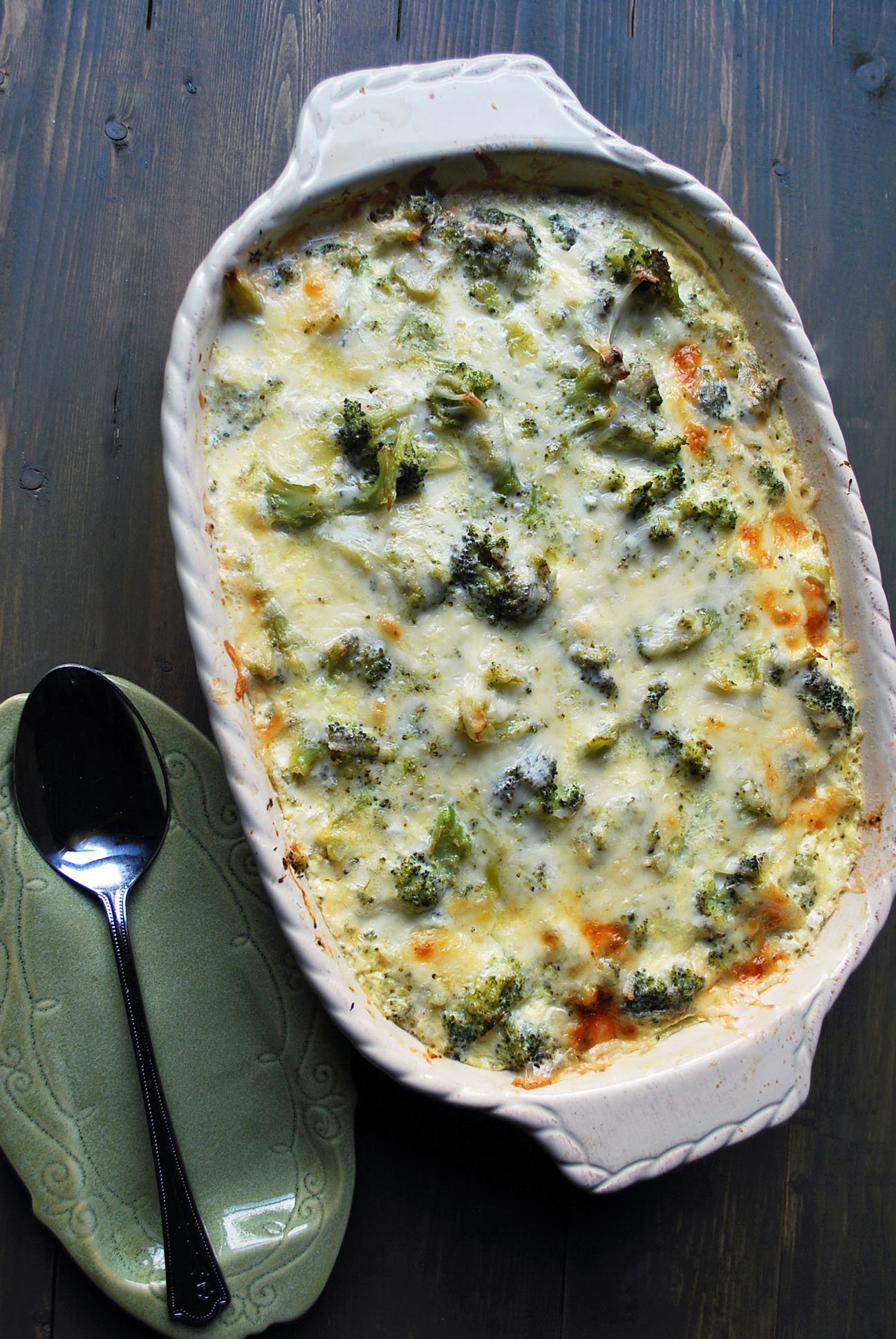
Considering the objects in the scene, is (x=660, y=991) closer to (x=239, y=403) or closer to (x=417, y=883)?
(x=417, y=883)

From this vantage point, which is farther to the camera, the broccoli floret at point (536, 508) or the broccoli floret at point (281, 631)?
the broccoli floret at point (536, 508)

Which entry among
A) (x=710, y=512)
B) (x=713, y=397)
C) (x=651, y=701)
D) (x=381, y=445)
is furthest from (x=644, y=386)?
(x=651, y=701)

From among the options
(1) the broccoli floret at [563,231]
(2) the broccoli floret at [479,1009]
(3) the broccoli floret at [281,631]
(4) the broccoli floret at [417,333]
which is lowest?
(2) the broccoli floret at [479,1009]

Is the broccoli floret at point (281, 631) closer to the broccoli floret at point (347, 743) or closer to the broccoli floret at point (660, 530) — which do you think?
the broccoli floret at point (347, 743)

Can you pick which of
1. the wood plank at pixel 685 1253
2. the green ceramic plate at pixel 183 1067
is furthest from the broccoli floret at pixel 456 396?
the wood plank at pixel 685 1253

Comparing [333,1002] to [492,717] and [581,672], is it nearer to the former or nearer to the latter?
[492,717]

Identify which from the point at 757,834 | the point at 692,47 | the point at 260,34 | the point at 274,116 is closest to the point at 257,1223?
the point at 757,834
